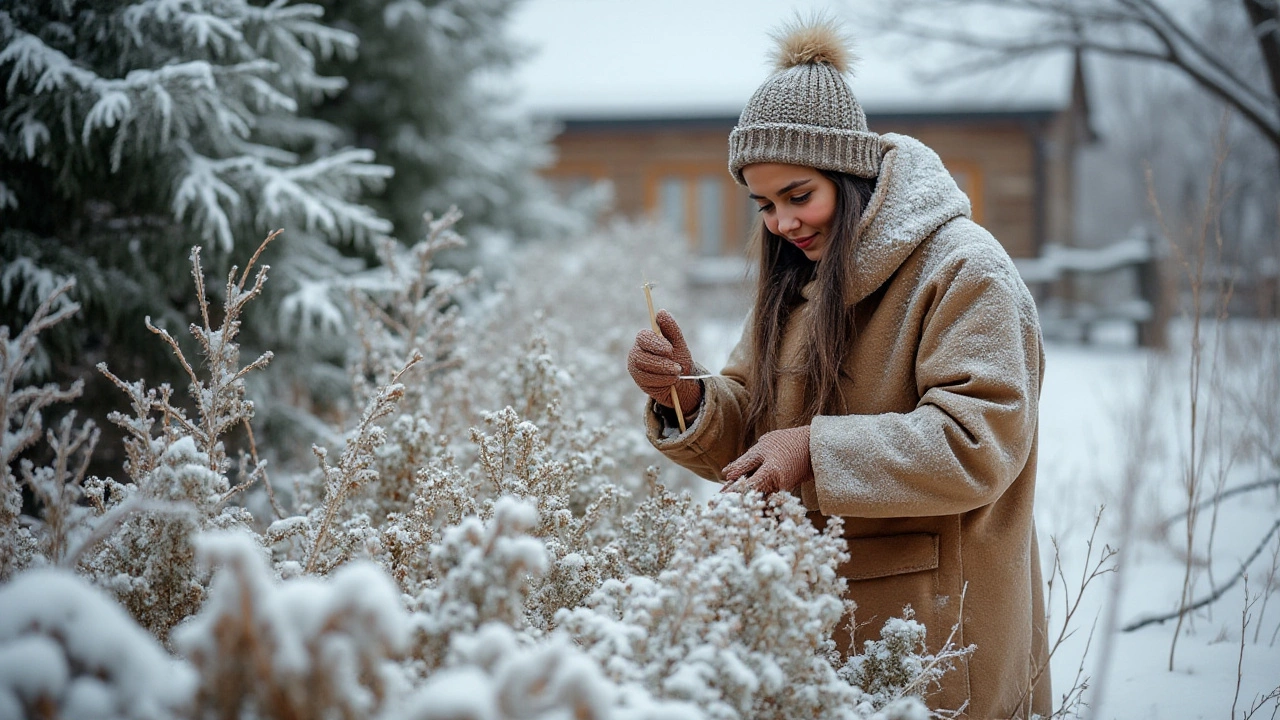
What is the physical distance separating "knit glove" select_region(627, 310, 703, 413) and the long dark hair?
0.16 metres

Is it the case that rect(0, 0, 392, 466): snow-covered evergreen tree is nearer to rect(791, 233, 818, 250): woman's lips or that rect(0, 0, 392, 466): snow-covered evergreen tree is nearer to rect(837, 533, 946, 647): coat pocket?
rect(791, 233, 818, 250): woman's lips

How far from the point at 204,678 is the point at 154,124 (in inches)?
113

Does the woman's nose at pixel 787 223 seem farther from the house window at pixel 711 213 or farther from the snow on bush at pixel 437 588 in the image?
the house window at pixel 711 213

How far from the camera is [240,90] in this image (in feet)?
11.8

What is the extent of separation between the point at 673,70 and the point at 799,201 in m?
15.9

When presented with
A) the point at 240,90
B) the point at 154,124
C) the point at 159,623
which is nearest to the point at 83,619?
the point at 159,623

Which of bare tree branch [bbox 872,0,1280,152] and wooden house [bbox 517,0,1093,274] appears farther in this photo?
wooden house [bbox 517,0,1093,274]

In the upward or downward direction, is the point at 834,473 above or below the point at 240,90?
below

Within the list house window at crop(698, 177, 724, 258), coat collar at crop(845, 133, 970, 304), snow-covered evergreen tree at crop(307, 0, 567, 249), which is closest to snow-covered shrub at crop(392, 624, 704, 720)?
coat collar at crop(845, 133, 970, 304)

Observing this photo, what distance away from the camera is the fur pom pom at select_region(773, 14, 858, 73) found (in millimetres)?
2178

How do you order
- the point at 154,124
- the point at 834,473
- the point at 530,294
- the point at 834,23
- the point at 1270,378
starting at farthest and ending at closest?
the point at 530,294
the point at 1270,378
the point at 154,124
the point at 834,23
the point at 834,473

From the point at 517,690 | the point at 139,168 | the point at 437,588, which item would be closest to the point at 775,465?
the point at 437,588

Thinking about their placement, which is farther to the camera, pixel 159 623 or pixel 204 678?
pixel 159 623

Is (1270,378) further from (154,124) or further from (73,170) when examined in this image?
(73,170)
